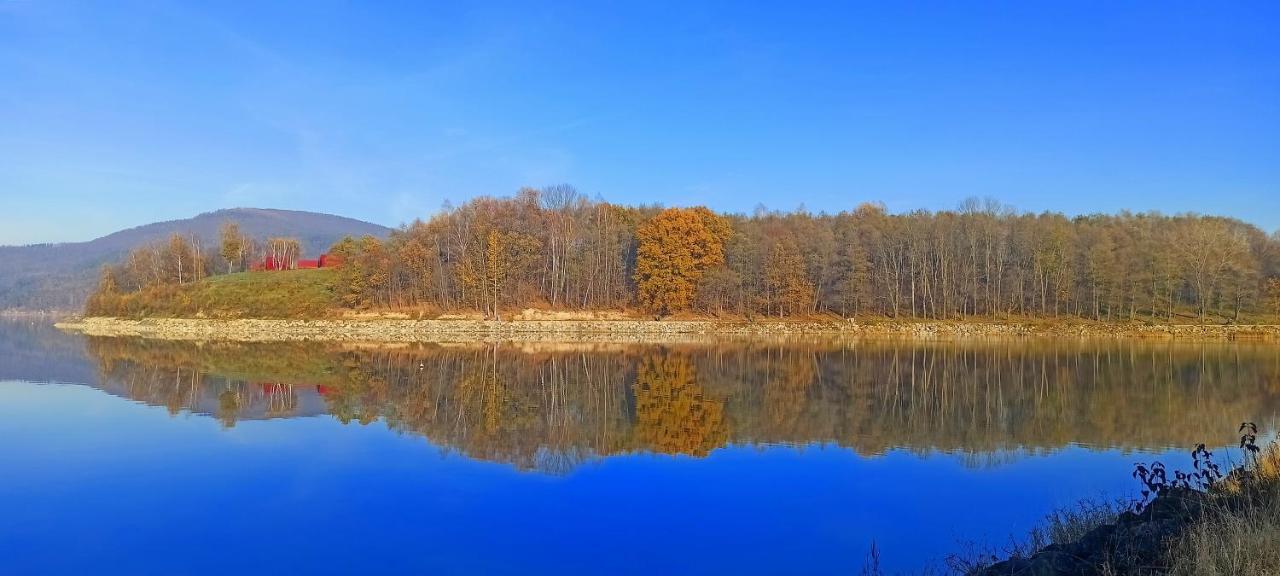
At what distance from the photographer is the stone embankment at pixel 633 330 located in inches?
1901

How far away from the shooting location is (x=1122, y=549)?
6012 millimetres

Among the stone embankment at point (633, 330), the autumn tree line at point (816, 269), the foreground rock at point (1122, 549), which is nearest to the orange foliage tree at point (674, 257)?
the autumn tree line at point (816, 269)

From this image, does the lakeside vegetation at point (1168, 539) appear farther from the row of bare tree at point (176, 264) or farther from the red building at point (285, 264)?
the red building at point (285, 264)

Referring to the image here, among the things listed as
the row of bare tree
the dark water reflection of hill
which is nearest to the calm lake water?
the dark water reflection of hill

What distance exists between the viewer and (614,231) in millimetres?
61844

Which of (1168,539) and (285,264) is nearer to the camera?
(1168,539)

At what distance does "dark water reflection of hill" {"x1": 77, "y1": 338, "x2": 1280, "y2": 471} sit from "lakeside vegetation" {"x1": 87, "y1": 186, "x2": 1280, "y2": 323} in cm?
2068

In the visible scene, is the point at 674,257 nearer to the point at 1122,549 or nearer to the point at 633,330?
the point at 633,330

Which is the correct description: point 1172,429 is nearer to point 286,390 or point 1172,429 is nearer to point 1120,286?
point 286,390

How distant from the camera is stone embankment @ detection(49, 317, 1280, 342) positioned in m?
48.3

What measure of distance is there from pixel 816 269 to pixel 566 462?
161 ft

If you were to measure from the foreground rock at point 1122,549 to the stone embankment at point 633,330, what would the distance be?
3942 centimetres

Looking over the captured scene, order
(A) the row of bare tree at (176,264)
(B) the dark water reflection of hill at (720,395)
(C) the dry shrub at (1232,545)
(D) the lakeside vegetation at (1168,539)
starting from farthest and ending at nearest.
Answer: (A) the row of bare tree at (176,264) < (B) the dark water reflection of hill at (720,395) < (D) the lakeside vegetation at (1168,539) < (C) the dry shrub at (1232,545)

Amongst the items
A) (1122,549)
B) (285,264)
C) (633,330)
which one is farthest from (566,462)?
(285,264)
